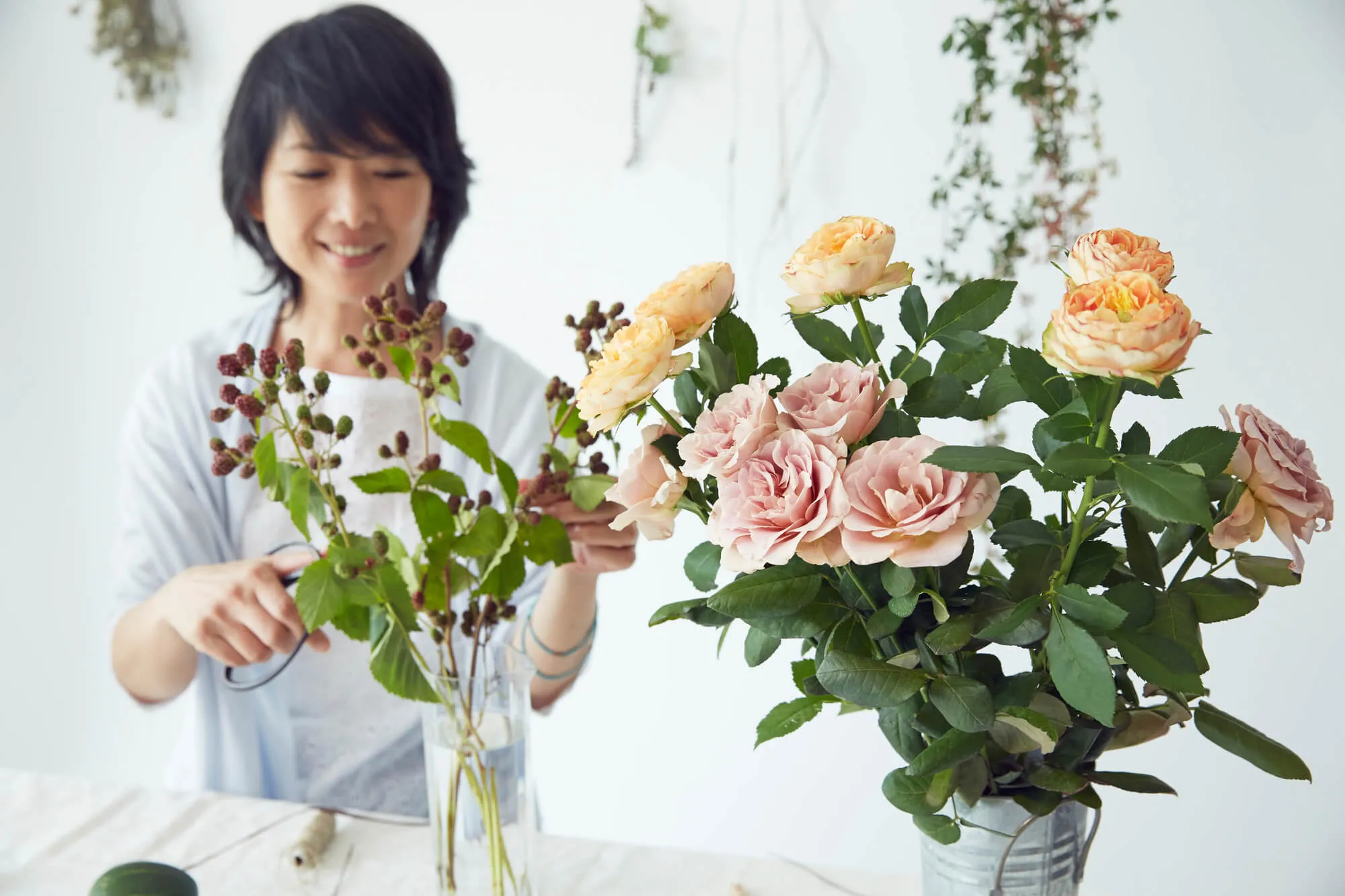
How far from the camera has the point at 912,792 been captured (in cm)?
58

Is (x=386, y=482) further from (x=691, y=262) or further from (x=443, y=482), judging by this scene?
(x=691, y=262)

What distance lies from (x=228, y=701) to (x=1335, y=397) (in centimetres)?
166

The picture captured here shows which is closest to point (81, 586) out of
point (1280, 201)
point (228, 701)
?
point (228, 701)

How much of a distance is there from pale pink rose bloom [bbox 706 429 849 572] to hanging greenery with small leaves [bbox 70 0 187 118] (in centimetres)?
188

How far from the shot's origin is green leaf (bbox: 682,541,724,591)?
2.01ft

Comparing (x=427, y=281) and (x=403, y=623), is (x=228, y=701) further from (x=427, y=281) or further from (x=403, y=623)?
(x=403, y=623)

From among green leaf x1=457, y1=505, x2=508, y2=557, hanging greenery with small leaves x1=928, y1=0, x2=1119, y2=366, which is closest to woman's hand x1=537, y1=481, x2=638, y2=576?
green leaf x1=457, y1=505, x2=508, y2=557

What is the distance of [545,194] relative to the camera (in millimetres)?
1871

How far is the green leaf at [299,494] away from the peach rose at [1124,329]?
0.57m

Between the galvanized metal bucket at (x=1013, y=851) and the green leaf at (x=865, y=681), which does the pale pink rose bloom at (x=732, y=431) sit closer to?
the green leaf at (x=865, y=681)

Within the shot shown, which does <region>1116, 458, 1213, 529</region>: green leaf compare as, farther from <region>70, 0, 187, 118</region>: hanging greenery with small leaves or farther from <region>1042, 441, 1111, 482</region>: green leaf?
<region>70, 0, 187, 118</region>: hanging greenery with small leaves

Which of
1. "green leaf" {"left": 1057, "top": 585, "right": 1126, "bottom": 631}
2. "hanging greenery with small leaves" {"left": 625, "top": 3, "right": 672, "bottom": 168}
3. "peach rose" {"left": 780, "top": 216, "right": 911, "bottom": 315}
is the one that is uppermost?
"hanging greenery with small leaves" {"left": 625, "top": 3, "right": 672, "bottom": 168}

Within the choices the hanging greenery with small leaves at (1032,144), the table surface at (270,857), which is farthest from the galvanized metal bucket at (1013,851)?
the hanging greenery with small leaves at (1032,144)

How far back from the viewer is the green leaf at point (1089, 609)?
0.50m
